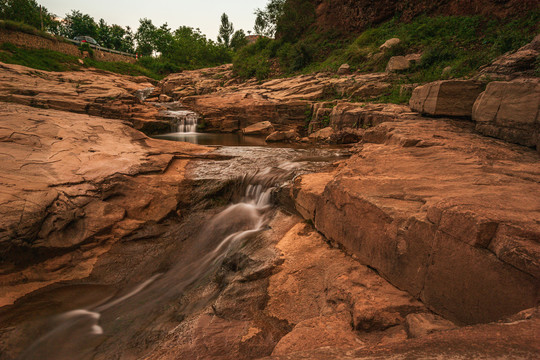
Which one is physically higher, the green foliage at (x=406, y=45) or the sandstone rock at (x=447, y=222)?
the green foliage at (x=406, y=45)

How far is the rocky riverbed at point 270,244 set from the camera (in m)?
1.88

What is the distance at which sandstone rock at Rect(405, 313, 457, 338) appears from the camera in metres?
1.80

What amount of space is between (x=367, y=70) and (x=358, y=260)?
14394 mm

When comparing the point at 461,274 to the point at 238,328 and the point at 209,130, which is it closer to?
the point at 238,328

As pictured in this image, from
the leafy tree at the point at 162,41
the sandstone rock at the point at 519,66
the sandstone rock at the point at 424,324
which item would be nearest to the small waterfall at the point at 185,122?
the sandstone rock at the point at 519,66

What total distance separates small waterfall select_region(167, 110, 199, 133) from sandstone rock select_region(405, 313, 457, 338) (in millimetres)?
13990

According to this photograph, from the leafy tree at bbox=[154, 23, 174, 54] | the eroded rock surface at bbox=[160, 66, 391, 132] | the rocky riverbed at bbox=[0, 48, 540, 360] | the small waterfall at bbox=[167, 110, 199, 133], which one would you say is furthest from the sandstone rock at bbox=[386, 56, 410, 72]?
the leafy tree at bbox=[154, 23, 174, 54]

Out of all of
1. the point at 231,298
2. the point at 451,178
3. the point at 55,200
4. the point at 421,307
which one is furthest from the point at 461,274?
the point at 55,200

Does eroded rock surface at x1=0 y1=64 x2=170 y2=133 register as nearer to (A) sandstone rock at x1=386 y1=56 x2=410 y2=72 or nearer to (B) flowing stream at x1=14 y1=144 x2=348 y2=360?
(B) flowing stream at x1=14 y1=144 x2=348 y2=360

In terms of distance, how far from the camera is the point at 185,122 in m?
14.5

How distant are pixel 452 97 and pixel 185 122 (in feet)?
39.9

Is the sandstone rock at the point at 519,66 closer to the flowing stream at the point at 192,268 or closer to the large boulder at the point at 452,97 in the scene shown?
the large boulder at the point at 452,97

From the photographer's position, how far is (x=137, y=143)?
22.6ft

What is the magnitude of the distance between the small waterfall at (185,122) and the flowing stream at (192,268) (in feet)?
26.5
